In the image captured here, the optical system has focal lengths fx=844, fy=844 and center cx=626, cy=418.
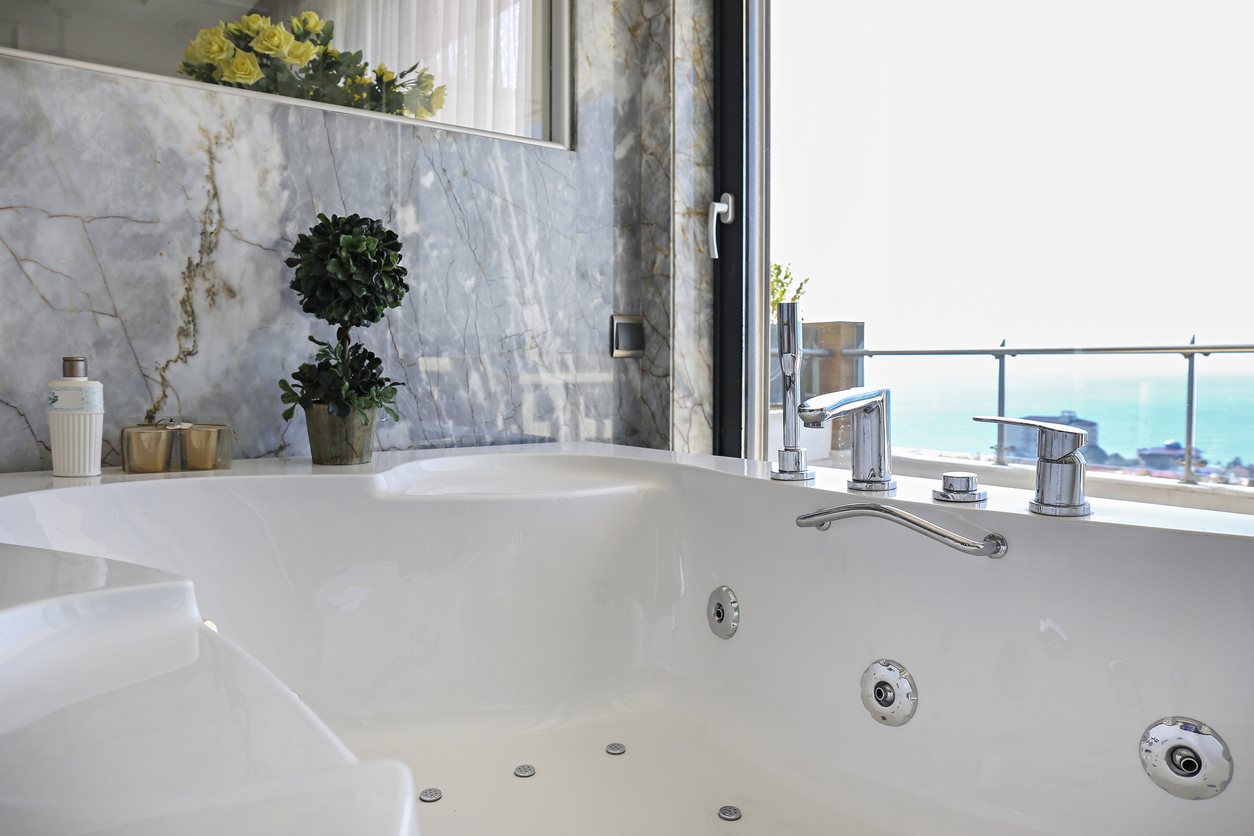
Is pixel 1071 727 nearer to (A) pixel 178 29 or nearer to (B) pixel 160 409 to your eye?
(B) pixel 160 409

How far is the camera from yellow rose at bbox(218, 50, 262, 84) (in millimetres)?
1513

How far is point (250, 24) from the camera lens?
1.53 meters

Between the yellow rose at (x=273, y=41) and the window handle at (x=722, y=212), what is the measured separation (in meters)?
0.98

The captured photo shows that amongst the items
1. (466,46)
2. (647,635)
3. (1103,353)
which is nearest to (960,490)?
(647,635)

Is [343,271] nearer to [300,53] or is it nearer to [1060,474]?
[300,53]

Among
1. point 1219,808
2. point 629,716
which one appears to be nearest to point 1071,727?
point 1219,808

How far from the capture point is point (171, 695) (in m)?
0.43

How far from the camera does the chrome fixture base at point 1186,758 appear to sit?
838mm

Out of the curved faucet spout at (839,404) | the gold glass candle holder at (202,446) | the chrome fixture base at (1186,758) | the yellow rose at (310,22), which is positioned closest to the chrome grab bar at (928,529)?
→ the curved faucet spout at (839,404)

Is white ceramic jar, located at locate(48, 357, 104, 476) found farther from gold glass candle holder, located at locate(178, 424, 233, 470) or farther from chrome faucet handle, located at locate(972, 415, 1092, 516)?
chrome faucet handle, located at locate(972, 415, 1092, 516)

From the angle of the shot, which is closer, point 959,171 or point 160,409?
point 160,409

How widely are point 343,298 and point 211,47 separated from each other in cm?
52

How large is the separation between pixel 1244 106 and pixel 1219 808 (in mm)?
1192

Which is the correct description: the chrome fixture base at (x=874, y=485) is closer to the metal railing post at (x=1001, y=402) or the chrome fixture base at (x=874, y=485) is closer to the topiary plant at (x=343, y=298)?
the metal railing post at (x=1001, y=402)
